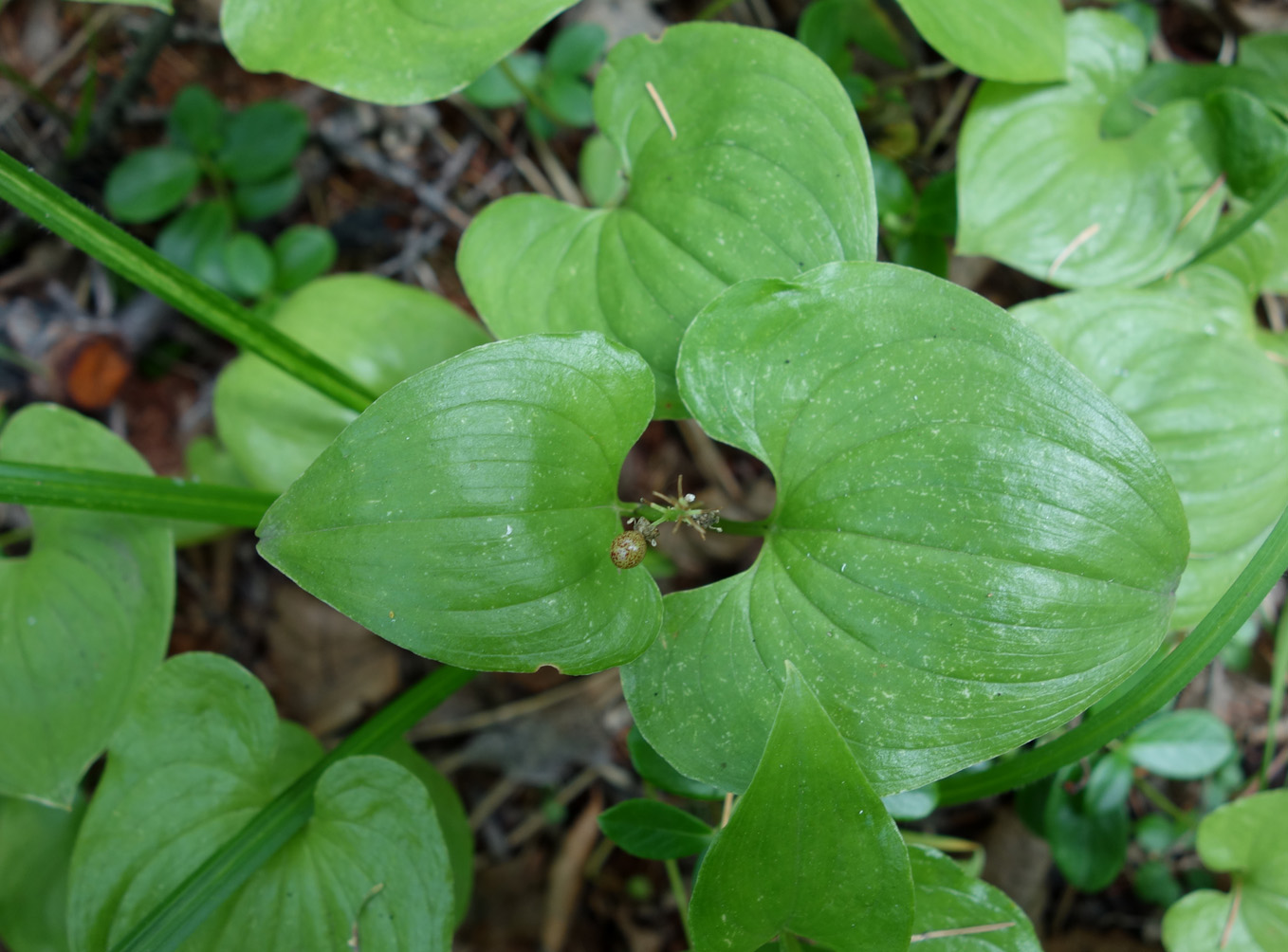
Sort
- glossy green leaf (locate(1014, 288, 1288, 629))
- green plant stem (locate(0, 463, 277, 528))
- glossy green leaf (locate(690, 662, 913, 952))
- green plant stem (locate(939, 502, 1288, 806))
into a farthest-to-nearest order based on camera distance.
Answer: glossy green leaf (locate(1014, 288, 1288, 629)), green plant stem (locate(0, 463, 277, 528)), green plant stem (locate(939, 502, 1288, 806)), glossy green leaf (locate(690, 662, 913, 952))

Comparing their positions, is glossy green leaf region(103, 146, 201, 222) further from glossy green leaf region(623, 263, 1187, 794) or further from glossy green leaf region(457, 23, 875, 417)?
glossy green leaf region(623, 263, 1187, 794)

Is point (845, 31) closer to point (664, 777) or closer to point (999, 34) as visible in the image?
point (999, 34)

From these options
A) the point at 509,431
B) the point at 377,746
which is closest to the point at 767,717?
the point at 509,431

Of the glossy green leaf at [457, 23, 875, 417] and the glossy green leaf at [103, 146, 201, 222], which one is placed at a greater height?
the glossy green leaf at [457, 23, 875, 417]

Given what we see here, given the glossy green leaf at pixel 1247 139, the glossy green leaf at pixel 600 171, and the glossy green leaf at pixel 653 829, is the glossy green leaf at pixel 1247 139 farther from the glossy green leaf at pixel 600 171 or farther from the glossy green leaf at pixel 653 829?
the glossy green leaf at pixel 653 829

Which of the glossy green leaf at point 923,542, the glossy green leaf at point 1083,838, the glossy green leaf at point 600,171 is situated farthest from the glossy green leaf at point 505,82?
the glossy green leaf at point 1083,838

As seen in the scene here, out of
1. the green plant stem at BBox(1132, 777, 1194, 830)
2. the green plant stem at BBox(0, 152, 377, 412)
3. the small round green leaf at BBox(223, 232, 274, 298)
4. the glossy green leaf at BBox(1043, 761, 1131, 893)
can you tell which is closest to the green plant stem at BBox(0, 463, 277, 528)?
the green plant stem at BBox(0, 152, 377, 412)
